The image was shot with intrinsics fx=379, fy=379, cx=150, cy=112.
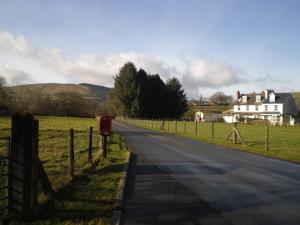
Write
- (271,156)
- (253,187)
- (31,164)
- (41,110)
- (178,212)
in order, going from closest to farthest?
(31,164), (178,212), (253,187), (271,156), (41,110)

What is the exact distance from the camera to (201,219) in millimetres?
6379

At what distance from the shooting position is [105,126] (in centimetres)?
1551

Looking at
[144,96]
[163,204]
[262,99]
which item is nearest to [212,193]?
[163,204]

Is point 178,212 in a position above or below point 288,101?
below

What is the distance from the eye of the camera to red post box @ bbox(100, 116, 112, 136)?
600 inches

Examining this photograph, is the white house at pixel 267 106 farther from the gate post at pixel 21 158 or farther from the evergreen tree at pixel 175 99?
the gate post at pixel 21 158

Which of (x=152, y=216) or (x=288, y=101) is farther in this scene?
(x=288, y=101)

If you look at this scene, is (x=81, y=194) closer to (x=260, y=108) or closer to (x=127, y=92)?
(x=127, y=92)

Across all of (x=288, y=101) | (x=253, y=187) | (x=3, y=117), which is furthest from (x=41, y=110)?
(x=253, y=187)

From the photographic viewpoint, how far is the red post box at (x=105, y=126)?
15.2 meters

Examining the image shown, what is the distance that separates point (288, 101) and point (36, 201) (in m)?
99.6

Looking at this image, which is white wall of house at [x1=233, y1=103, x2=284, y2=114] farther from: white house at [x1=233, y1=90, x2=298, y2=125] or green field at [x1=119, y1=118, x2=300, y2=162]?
green field at [x1=119, y1=118, x2=300, y2=162]

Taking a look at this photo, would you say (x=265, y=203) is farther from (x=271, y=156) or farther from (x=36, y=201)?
(x=271, y=156)

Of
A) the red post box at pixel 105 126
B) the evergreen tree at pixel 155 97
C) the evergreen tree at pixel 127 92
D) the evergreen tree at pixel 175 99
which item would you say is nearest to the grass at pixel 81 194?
the red post box at pixel 105 126
